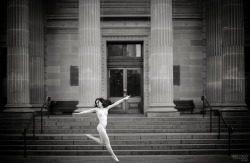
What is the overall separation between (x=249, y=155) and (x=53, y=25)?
43.8 ft

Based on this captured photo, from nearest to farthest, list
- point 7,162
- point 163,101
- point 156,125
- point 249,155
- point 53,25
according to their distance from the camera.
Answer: point 7,162 < point 249,155 < point 156,125 < point 163,101 < point 53,25

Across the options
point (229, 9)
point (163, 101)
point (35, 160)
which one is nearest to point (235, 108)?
point (163, 101)

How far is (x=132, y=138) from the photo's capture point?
1427 cm

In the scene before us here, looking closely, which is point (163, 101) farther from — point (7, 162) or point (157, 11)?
point (7, 162)

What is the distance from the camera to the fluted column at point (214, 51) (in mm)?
19859

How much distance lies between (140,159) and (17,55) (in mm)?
8668

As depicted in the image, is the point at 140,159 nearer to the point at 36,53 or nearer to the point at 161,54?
the point at 161,54

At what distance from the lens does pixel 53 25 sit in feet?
71.3

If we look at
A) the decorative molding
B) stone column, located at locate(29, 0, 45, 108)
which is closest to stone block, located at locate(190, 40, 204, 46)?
the decorative molding

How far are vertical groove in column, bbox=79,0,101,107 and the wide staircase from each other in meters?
1.14

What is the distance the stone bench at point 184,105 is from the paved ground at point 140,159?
8082 mm

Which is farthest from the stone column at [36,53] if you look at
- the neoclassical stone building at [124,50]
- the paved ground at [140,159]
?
the paved ground at [140,159]

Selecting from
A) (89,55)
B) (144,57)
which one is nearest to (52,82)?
(89,55)

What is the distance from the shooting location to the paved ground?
12008mm
